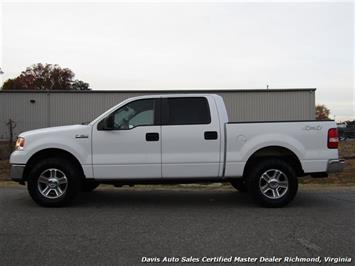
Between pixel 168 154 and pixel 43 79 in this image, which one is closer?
pixel 168 154

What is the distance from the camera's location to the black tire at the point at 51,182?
705cm

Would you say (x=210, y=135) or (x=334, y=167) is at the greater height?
(x=210, y=135)

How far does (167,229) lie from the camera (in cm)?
571

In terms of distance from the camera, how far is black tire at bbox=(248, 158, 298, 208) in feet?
23.3

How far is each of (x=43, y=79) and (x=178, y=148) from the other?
82452 millimetres

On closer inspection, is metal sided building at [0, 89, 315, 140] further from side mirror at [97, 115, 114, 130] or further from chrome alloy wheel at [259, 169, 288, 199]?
chrome alloy wheel at [259, 169, 288, 199]

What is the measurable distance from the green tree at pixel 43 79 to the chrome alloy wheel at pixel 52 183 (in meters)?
78.6

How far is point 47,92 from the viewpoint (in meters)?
35.8

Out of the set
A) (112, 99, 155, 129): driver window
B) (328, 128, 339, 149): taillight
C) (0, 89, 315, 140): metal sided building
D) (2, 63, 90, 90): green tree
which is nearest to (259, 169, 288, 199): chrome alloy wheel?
(328, 128, 339, 149): taillight

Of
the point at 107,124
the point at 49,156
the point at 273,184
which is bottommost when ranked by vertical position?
the point at 273,184

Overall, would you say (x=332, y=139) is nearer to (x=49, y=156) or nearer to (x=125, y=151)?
(x=125, y=151)

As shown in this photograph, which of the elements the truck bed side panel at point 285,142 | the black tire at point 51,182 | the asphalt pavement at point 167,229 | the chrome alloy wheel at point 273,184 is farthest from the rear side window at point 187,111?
the black tire at point 51,182

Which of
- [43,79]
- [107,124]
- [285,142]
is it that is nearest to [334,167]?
[285,142]

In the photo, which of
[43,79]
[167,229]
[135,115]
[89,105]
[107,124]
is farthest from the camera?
[43,79]
